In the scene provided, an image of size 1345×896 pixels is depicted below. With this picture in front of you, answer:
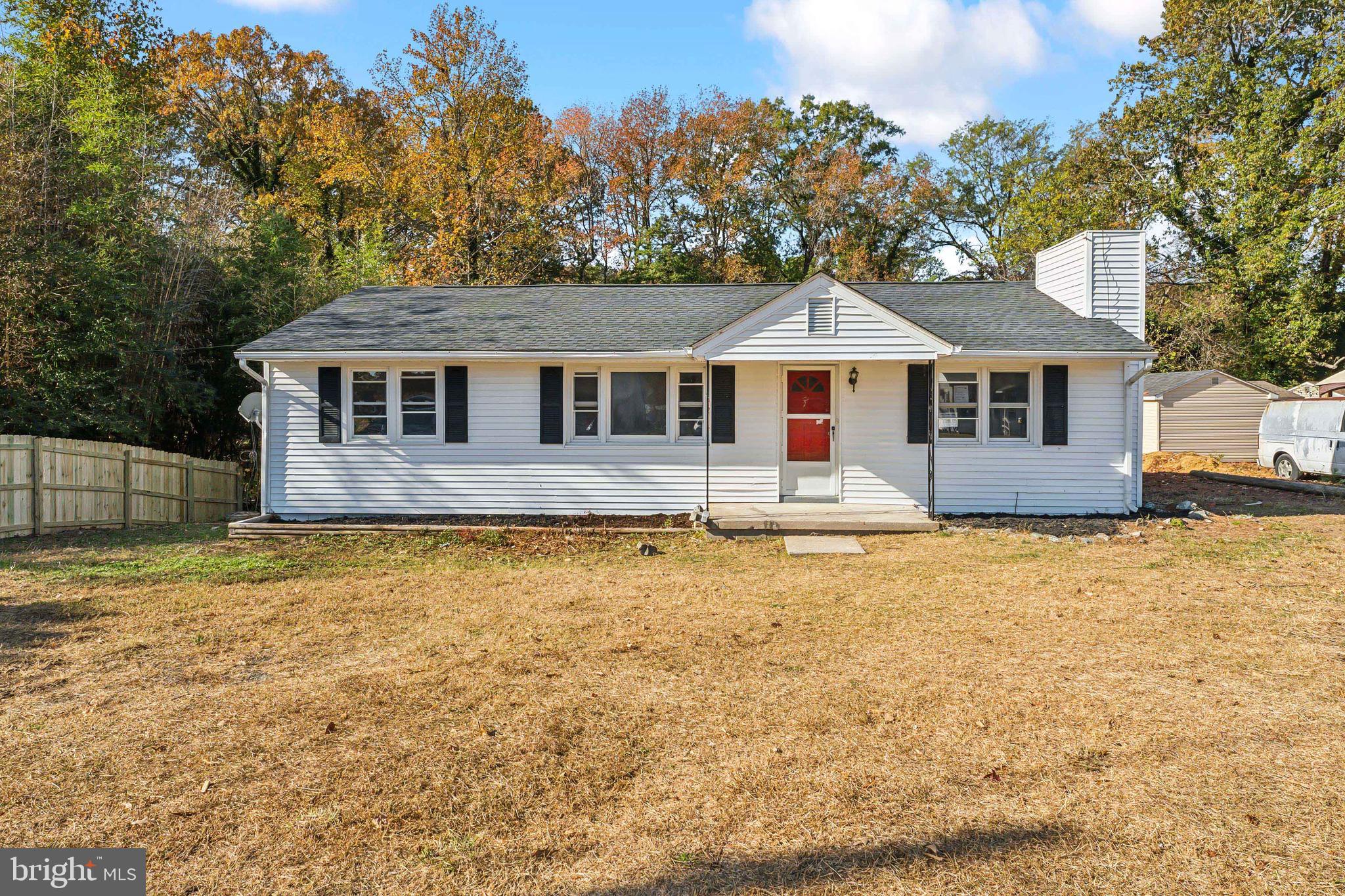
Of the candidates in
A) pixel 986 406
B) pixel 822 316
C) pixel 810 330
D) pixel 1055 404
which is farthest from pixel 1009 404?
pixel 810 330

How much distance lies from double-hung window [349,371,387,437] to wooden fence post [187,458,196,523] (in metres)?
3.99

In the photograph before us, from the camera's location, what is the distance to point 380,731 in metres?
4.56

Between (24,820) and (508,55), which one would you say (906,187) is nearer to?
(508,55)

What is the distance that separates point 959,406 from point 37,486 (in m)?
13.6

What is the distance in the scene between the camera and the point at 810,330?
1150cm

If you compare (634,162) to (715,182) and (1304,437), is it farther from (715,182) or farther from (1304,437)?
(1304,437)

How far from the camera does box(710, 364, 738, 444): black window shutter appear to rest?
12.5m

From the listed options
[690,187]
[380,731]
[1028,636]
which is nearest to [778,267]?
[690,187]

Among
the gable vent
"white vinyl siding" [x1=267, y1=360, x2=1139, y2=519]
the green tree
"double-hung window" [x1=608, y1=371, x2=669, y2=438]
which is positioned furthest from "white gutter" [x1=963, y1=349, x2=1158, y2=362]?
the green tree

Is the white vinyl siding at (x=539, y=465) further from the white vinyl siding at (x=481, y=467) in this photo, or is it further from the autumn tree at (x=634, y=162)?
the autumn tree at (x=634, y=162)

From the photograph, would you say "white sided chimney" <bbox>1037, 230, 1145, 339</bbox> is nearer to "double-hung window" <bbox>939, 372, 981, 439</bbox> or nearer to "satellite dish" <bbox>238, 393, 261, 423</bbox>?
"double-hung window" <bbox>939, 372, 981, 439</bbox>

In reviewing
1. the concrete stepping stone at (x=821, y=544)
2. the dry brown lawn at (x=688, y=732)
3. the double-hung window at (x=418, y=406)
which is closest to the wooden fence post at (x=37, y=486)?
the dry brown lawn at (x=688, y=732)

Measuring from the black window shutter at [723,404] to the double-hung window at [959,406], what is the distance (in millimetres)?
3328

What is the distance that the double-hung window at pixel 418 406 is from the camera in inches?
496
